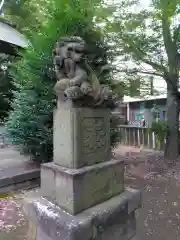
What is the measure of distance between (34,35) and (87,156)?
9.02 ft

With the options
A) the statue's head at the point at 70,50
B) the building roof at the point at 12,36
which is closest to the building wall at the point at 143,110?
the building roof at the point at 12,36

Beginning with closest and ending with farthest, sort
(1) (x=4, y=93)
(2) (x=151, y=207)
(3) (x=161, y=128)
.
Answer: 1. (2) (x=151, y=207)
2. (3) (x=161, y=128)
3. (1) (x=4, y=93)

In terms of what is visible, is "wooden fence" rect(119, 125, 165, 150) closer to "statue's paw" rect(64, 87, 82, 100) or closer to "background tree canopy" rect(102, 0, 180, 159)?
"background tree canopy" rect(102, 0, 180, 159)

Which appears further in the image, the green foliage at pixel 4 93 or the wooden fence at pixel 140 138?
the green foliage at pixel 4 93

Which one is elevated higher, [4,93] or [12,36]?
[12,36]

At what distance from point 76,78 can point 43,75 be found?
2.06m

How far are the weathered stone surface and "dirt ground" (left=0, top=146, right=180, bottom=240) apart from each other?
3.99ft

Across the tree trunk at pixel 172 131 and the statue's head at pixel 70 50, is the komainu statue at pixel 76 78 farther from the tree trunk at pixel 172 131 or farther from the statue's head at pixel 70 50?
the tree trunk at pixel 172 131

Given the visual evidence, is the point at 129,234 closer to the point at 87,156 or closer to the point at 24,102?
the point at 87,156

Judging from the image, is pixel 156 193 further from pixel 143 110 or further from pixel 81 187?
pixel 143 110

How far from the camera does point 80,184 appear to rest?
69.8 inches

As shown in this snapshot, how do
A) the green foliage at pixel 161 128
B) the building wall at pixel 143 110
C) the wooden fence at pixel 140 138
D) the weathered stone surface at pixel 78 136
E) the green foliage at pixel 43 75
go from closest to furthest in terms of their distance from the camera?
the weathered stone surface at pixel 78 136
the green foliage at pixel 43 75
the green foliage at pixel 161 128
the wooden fence at pixel 140 138
the building wall at pixel 143 110

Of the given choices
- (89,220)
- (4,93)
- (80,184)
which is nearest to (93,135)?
(80,184)

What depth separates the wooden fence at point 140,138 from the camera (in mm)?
7008
